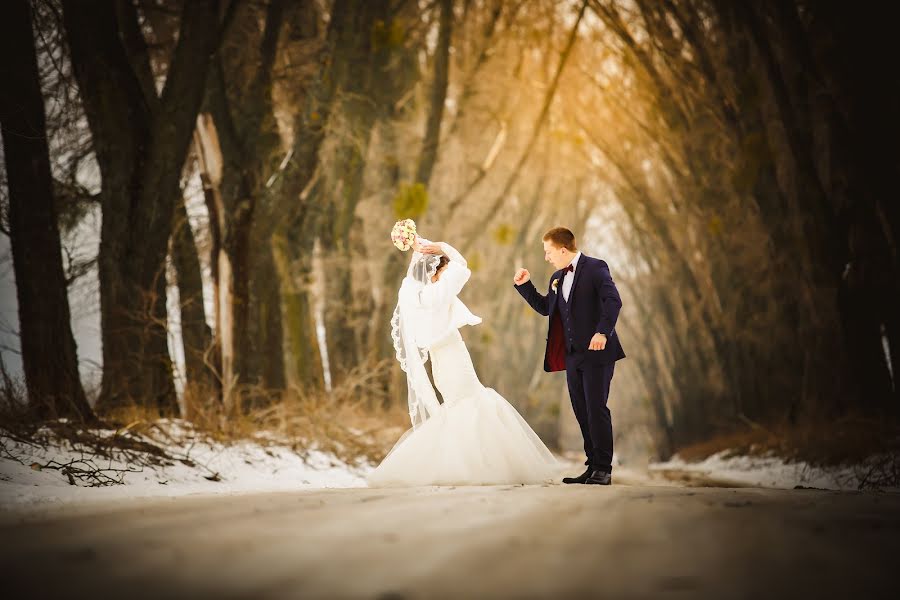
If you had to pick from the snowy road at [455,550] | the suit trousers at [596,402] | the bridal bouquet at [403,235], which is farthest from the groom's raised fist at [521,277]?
the snowy road at [455,550]

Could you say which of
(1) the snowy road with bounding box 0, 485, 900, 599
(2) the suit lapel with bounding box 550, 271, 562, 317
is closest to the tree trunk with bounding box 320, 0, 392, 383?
(2) the suit lapel with bounding box 550, 271, 562, 317

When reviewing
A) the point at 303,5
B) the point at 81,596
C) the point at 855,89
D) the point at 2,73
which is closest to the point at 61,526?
the point at 81,596

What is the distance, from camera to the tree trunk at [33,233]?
766cm

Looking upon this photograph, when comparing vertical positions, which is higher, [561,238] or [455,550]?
[561,238]

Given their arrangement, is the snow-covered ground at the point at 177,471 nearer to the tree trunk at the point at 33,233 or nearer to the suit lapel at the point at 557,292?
the tree trunk at the point at 33,233

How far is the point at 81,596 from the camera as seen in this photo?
2.65m

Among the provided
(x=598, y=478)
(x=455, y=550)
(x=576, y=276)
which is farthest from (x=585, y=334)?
(x=455, y=550)

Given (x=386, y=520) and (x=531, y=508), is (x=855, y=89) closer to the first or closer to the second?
(x=531, y=508)

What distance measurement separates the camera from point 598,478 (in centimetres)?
680

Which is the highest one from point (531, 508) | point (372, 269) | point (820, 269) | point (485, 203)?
point (485, 203)

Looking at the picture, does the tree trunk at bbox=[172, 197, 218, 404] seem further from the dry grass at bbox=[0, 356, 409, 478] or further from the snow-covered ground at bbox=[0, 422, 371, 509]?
the snow-covered ground at bbox=[0, 422, 371, 509]

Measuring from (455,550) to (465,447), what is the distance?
3763mm

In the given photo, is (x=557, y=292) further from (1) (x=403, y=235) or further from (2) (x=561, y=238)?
(1) (x=403, y=235)

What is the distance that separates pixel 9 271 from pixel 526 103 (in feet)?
49.7
